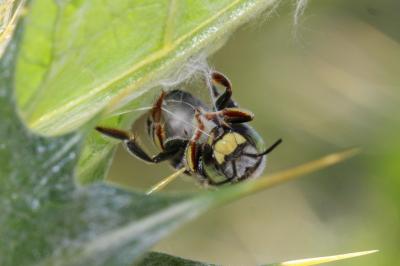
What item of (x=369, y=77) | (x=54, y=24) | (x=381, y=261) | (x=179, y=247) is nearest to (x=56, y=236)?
(x=54, y=24)

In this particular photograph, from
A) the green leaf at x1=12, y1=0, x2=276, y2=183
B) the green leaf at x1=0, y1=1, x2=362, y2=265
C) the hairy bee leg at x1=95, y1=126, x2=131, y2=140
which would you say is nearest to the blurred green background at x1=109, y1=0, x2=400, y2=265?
the hairy bee leg at x1=95, y1=126, x2=131, y2=140

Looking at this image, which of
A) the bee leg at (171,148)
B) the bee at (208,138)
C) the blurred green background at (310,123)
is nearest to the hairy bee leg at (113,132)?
the bee at (208,138)

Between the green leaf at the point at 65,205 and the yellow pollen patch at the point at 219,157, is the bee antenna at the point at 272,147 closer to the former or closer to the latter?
the yellow pollen patch at the point at 219,157

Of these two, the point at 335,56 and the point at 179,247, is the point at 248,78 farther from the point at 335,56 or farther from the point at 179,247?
the point at 179,247

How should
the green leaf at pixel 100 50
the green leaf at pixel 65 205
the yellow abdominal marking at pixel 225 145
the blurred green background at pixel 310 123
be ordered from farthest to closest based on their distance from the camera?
the blurred green background at pixel 310 123
the yellow abdominal marking at pixel 225 145
the green leaf at pixel 100 50
the green leaf at pixel 65 205

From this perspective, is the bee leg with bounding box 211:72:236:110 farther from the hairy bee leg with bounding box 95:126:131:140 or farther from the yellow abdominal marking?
the hairy bee leg with bounding box 95:126:131:140

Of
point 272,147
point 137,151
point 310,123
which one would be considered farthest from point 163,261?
point 310,123

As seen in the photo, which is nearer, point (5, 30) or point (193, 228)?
point (5, 30)
